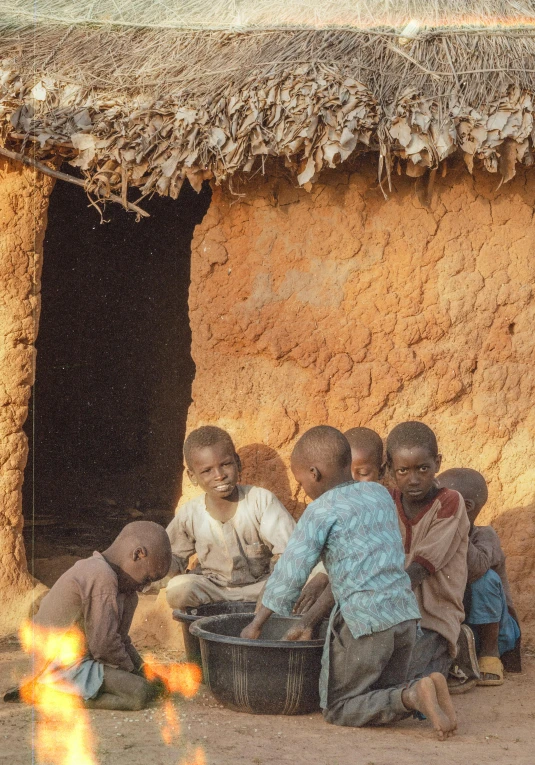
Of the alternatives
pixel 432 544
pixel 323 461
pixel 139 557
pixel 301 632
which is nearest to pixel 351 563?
pixel 323 461

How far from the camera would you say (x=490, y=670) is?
4262mm

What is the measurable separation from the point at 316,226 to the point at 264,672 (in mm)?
2249

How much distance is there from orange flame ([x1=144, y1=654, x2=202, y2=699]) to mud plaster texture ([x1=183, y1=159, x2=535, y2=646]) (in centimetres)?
100

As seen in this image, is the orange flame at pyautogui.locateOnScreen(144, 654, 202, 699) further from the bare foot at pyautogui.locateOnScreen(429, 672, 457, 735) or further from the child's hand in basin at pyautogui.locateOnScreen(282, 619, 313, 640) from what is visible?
the bare foot at pyautogui.locateOnScreen(429, 672, 457, 735)

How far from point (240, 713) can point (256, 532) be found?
3.25 ft

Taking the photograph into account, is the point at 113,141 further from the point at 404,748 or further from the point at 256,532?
the point at 404,748

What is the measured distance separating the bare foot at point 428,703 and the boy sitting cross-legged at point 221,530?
1214 millimetres

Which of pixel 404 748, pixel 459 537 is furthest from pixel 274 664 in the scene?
pixel 459 537

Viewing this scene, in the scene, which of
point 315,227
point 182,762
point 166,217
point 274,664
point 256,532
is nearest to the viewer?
point 182,762

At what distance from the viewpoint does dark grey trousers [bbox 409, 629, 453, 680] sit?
3920 mm

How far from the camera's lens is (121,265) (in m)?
8.05

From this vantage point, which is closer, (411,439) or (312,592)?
(312,592)

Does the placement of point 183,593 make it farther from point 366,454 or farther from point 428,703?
point 428,703

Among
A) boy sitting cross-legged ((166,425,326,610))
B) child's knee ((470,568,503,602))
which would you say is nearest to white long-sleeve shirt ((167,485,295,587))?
boy sitting cross-legged ((166,425,326,610))
